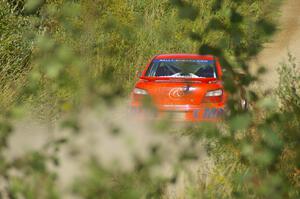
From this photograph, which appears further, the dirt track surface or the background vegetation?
the dirt track surface

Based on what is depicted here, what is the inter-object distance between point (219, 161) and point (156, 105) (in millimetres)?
4531

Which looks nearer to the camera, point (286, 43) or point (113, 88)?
point (113, 88)

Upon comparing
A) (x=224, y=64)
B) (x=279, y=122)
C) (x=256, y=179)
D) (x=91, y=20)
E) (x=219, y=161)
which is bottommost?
(x=219, y=161)

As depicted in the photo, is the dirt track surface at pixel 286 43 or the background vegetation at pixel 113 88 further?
the dirt track surface at pixel 286 43

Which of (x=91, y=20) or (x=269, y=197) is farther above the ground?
(x=91, y=20)

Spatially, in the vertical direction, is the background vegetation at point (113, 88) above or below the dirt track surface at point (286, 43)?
above

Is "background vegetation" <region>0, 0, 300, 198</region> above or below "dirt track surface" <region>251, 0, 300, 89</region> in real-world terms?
above

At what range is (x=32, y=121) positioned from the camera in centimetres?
1357

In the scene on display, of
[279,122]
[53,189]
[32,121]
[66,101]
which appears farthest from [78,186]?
[32,121]

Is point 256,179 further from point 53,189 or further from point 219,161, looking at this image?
point 219,161

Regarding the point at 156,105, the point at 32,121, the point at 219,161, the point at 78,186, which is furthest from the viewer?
the point at 32,121

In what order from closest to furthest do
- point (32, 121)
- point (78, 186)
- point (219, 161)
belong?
point (78, 186)
point (219, 161)
point (32, 121)

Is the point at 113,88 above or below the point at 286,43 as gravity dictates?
above

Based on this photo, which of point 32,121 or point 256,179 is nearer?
point 256,179
